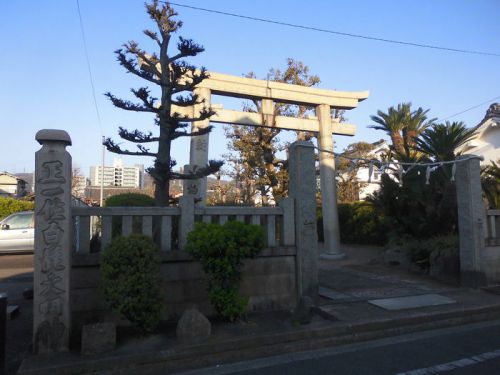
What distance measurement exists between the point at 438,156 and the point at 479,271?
4.04 m

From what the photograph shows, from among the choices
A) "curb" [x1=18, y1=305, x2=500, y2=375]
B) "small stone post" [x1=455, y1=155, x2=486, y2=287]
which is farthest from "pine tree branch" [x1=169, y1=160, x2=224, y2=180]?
"small stone post" [x1=455, y1=155, x2=486, y2=287]

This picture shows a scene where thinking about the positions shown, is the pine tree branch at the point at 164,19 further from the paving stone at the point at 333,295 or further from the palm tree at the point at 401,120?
the palm tree at the point at 401,120

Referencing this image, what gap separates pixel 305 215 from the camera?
7.29 meters

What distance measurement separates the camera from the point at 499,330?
6.48 m

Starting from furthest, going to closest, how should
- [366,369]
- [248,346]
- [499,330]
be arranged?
[499,330], [248,346], [366,369]

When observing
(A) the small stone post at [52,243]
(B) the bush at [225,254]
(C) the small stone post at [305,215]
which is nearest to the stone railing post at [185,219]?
(B) the bush at [225,254]

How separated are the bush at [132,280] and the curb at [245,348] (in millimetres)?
504

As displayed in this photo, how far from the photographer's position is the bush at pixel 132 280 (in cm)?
507

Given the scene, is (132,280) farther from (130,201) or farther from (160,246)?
(130,201)

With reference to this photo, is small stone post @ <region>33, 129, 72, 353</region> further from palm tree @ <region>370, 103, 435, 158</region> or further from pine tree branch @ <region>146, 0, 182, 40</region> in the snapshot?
palm tree @ <region>370, 103, 435, 158</region>

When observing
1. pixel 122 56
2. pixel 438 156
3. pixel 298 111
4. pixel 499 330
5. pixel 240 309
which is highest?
pixel 298 111

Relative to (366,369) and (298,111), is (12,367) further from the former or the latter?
(298,111)

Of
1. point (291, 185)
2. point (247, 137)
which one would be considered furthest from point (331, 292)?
point (247, 137)

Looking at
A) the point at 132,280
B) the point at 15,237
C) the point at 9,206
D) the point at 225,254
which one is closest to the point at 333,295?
the point at 225,254
